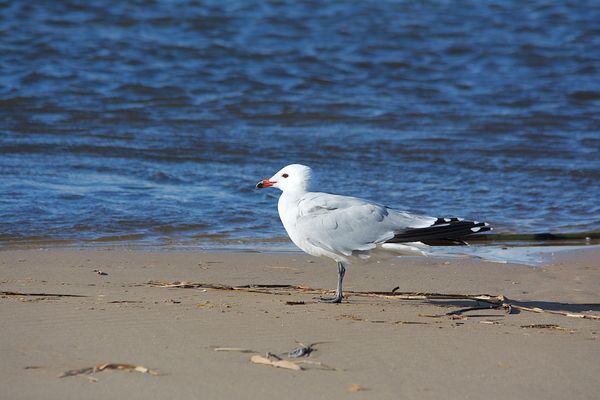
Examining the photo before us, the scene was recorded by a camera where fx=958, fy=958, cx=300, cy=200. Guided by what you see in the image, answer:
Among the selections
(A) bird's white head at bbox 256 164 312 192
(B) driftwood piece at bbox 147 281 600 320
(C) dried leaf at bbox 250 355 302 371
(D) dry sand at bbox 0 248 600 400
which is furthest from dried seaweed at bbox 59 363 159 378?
(A) bird's white head at bbox 256 164 312 192

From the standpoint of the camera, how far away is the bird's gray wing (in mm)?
5539

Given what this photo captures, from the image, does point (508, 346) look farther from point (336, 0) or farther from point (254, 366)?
point (336, 0)

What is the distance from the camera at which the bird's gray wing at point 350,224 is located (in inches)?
218

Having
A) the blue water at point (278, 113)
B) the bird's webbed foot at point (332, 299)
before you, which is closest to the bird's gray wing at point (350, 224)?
the bird's webbed foot at point (332, 299)

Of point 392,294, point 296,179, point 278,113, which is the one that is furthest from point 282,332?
point 278,113

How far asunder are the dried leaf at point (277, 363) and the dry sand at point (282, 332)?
4cm

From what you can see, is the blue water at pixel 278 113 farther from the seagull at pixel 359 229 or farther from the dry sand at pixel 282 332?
the seagull at pixel 359 229

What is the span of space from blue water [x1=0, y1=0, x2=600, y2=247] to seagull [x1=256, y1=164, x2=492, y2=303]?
1.54 m

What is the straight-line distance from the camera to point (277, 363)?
12.9 feet

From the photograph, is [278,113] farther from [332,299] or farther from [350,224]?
[332,299]

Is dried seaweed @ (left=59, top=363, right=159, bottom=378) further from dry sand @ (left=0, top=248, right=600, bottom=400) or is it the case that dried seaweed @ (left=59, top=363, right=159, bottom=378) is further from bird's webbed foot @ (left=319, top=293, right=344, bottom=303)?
bird's webbed foot @ (left=319, top=293, right=344, bottom=303)

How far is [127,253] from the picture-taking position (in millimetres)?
6551

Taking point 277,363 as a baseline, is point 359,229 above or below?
above

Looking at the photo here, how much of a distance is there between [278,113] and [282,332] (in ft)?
28.4
